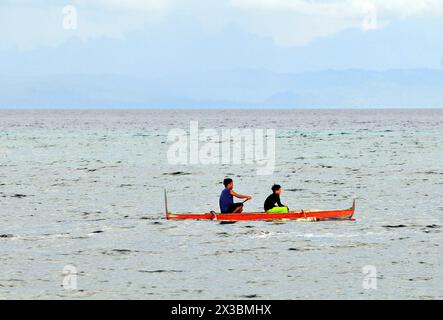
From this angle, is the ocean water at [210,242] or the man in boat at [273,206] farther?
the man in boat at [273,206]

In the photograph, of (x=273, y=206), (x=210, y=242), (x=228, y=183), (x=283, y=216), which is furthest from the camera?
(x=273, y=206)

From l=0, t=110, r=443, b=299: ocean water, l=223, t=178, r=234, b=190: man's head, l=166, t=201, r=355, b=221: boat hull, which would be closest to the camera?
l=0, t=110, r=443, b=299: ocean water

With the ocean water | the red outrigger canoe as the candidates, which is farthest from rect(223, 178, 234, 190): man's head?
the ocean water

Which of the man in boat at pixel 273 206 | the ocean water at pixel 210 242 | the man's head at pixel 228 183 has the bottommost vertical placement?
the ocean water at pixel 210 242

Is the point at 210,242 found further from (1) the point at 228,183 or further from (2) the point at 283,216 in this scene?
(2) the point at 283,216

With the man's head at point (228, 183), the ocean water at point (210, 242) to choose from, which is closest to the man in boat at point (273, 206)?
the ocean water at point (210, 242)

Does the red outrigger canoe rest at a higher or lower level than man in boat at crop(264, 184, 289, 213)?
lower

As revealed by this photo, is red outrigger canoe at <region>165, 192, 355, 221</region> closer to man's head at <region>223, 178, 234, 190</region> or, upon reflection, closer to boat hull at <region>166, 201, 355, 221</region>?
boat hull at <region>166, 201, 355, 221</region>

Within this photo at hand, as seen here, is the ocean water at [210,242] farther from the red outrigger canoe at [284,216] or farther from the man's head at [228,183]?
the man's head at [228,183]

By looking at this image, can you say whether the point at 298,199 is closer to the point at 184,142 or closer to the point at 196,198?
the point at 196,198

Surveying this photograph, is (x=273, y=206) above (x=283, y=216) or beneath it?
above

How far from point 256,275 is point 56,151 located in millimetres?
72414

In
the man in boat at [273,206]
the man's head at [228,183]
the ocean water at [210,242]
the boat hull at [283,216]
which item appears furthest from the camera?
the boat hull at [283,216]

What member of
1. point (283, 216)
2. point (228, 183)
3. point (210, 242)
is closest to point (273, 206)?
point (283, 216)
